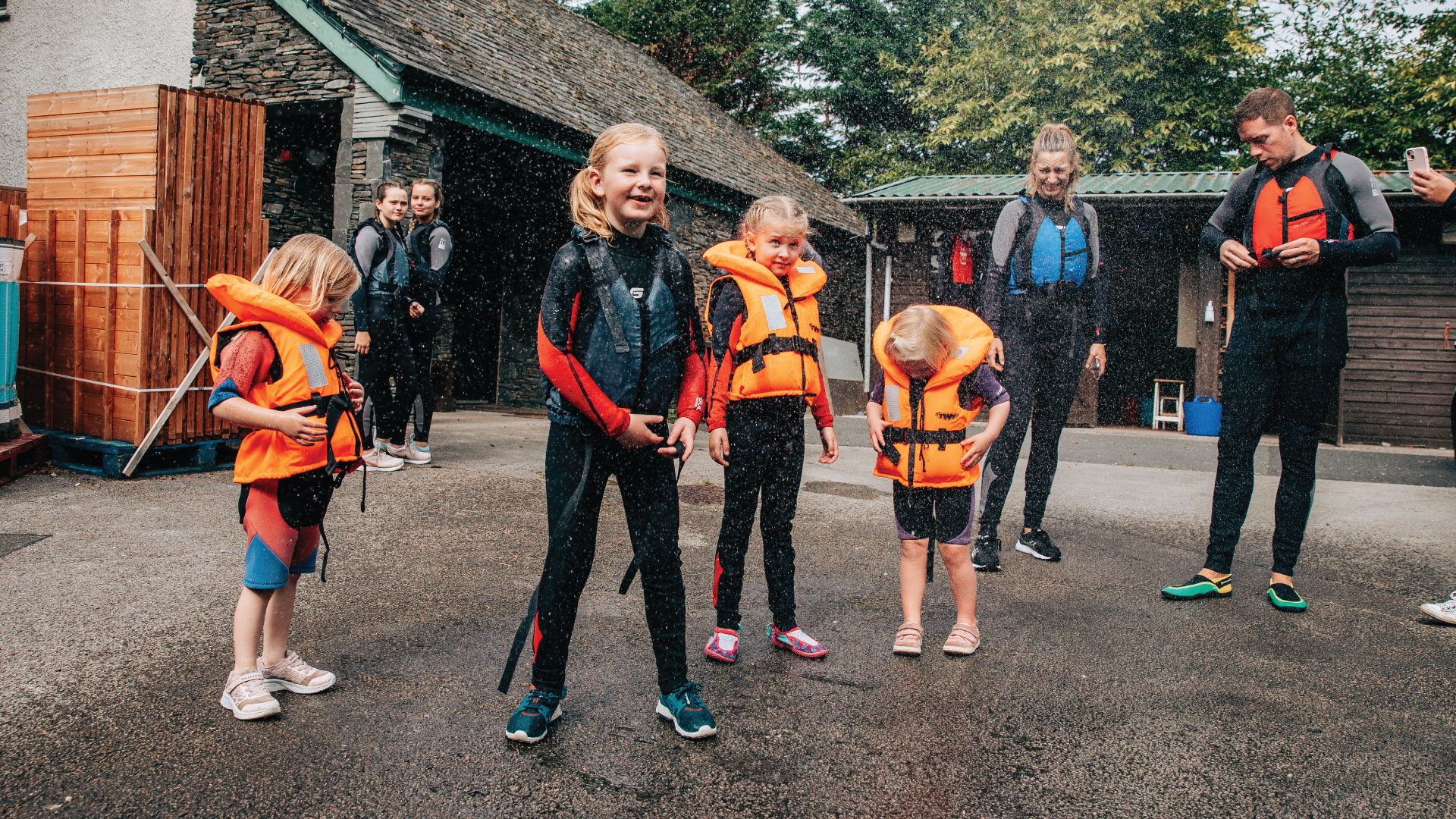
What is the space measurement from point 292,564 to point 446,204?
10321 millimetres

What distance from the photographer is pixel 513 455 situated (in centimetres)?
732

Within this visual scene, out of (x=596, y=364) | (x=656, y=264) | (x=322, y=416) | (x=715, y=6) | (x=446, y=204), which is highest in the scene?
(x=715, y=6)

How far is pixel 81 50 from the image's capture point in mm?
11750

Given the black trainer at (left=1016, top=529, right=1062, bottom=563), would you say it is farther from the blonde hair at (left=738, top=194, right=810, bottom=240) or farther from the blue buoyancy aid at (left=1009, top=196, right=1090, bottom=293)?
the blonde hair at (left=738, top=194, right=810, bottom=240)

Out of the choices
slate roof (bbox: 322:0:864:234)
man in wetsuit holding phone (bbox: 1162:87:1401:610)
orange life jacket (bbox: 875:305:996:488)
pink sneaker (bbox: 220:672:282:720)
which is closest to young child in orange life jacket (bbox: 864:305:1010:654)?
orange life jacket (bbox: 875:305:996:488)

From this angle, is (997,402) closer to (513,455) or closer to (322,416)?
(322,416)

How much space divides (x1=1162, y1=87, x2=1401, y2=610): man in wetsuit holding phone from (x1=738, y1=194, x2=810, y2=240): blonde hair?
2060 millimetres

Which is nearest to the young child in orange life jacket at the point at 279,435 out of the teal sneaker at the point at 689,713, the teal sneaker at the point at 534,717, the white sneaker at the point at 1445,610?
the teal sneaker at the point at 534,717

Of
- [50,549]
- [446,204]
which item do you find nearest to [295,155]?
[446,204]

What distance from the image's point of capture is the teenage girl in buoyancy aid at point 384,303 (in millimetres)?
6094

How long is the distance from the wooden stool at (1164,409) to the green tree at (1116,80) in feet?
30.5

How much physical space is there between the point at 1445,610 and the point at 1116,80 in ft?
70.2

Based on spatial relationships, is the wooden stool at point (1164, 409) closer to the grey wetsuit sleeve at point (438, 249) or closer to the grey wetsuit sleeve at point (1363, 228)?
the grey wetsuit sleeve at point (1363, 228)

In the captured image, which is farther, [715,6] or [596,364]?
[715,6]
